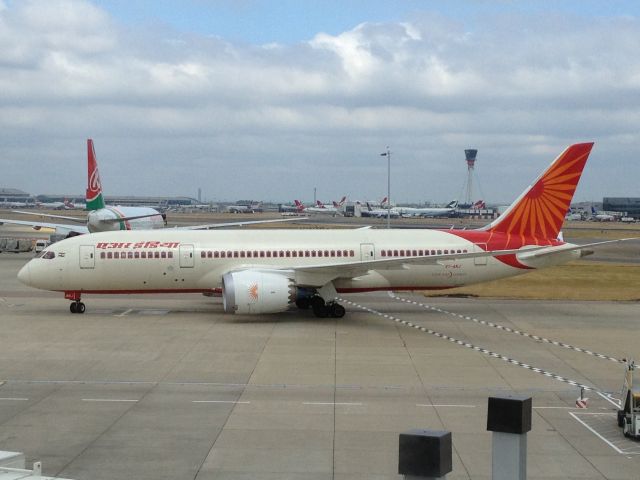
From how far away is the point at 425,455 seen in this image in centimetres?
662

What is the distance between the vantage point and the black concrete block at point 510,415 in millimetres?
8039

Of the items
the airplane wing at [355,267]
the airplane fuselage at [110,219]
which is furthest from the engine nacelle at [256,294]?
the airplane fuselage at [110,219]

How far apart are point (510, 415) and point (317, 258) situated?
974 inches

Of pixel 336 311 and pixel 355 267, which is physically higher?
pixel 355 267

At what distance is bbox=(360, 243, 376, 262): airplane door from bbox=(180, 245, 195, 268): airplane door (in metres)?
7.02

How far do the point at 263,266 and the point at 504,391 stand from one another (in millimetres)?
14613

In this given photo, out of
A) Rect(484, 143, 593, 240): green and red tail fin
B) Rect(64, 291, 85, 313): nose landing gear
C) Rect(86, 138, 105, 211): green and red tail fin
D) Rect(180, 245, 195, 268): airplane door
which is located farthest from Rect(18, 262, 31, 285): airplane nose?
Rect(86, 138, 105, 211): green and red tail fin

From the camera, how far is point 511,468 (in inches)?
321

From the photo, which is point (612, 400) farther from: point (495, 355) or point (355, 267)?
point (355, 267)

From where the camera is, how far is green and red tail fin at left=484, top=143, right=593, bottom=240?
1345 inches

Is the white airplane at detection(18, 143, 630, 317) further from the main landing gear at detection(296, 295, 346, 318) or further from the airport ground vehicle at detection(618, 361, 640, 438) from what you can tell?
the airport ground vehicle at detection(618, 361, 640, 438)

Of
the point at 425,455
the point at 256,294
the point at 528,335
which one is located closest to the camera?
the point at 425,455

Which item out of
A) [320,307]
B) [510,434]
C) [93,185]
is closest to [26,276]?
[320,307]

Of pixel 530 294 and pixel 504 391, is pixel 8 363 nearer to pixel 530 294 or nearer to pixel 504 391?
pixel 504 391
